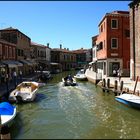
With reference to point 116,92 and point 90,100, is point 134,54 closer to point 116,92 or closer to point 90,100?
point 116,92

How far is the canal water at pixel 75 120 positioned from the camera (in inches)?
516

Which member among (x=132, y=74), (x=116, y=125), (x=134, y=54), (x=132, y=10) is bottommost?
(x=116, y=125)

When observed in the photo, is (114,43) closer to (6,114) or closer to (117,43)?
(117,43)

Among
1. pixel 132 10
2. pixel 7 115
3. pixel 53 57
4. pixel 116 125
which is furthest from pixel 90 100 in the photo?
pixel 53 57

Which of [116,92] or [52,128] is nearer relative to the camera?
[52,128]

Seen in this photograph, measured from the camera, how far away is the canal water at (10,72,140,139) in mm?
13117

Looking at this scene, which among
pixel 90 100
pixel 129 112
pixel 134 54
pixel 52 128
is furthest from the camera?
pixel 134 54

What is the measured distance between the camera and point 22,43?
47938mm

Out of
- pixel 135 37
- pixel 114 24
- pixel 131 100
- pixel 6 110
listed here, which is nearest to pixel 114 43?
pixel 114 24

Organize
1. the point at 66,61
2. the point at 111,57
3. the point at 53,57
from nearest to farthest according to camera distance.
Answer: the point at 111,57 → the point at 53,57 → the point at 66,61

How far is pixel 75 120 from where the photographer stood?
15.7m

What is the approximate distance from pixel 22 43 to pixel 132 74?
906 inches

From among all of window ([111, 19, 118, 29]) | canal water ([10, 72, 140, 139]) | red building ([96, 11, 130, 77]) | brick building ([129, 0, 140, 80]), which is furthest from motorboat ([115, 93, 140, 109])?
window ([111, 19, 118, 29])

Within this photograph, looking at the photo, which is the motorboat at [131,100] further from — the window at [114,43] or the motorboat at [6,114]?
the window at [114,43]
